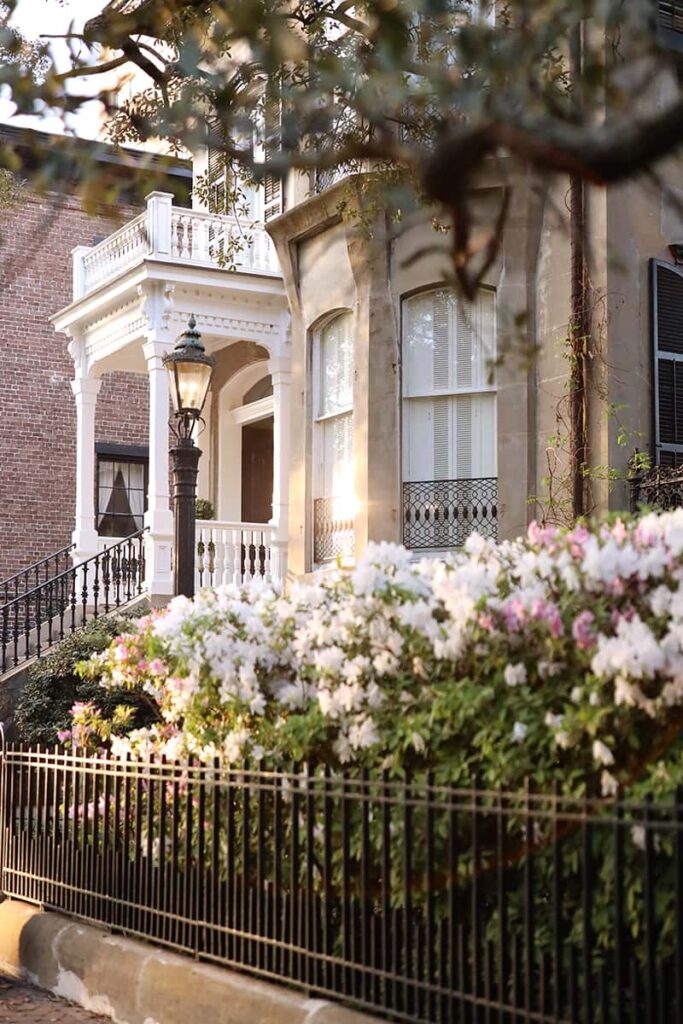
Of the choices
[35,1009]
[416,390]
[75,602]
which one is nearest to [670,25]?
[416,390]

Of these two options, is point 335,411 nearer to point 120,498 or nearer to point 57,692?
point 57,692

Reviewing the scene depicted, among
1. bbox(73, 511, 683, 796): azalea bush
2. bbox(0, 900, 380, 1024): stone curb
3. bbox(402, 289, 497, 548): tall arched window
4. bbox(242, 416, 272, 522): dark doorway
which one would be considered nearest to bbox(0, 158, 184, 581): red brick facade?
bbox(242, 416, 272, 522): dark doorway

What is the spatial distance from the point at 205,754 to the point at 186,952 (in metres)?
0.96

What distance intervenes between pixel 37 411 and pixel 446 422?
13.1m

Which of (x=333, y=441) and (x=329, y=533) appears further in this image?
(x=333, y=441)

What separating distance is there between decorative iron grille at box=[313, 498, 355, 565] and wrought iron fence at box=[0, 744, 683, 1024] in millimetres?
8080

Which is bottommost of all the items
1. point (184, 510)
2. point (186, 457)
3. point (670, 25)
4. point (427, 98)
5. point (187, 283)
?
point (184, 510)

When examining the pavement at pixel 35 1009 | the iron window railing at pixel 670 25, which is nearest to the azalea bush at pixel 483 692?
the pavement at pixel 35 1009

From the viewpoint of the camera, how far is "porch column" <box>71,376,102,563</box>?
2183cm

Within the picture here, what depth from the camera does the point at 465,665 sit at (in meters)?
6.18

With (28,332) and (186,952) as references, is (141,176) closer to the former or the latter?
(186,952)

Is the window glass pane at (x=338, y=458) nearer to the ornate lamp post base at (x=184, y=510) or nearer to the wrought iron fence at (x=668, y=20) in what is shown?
the ornate lamp post base at (x=184, y=510)

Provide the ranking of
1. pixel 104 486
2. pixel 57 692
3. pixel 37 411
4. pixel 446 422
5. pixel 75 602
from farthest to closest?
1. pixel 104 486
2. pixel 37 411
3. pixel 75 602
4. pixel 446 422
5. pixel 57 692

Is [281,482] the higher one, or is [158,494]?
[281,482]
